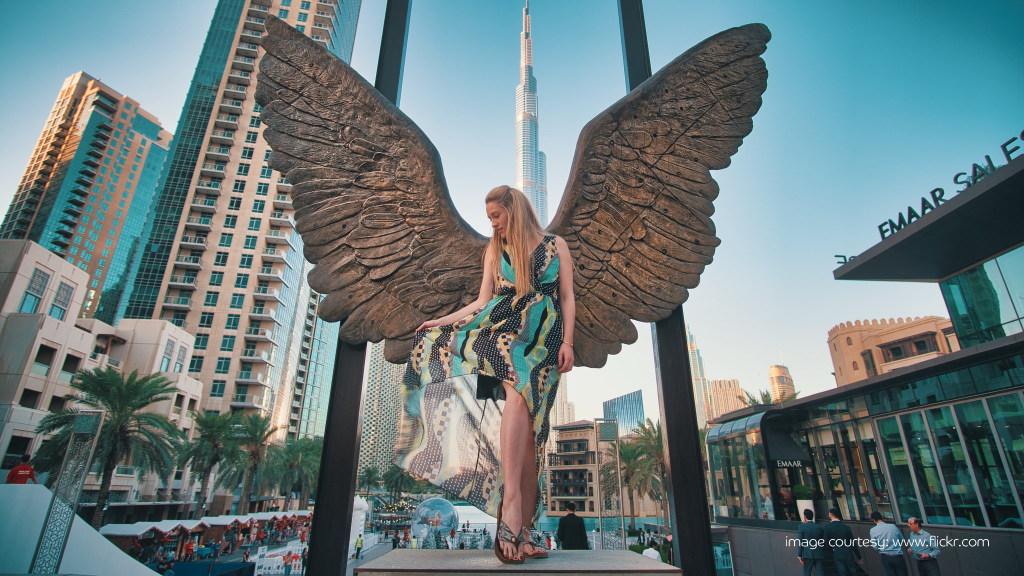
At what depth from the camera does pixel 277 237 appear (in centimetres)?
4338

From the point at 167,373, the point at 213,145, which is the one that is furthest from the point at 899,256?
the point at 213,145

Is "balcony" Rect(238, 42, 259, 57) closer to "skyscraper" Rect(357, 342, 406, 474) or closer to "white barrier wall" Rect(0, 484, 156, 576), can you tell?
"white barrier wall" Rect(0, 484, 156, 576)

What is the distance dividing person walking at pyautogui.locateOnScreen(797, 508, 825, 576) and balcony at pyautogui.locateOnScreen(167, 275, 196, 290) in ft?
153

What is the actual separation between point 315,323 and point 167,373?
3483 centimetres

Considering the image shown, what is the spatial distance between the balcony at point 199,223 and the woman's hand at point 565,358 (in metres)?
49.3

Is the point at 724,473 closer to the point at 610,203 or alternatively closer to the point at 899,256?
the point at 899,256

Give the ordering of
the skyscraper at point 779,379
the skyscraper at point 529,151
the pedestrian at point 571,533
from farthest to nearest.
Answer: the skyscraper at point 529,151, the skyscraper at point 779,379, the pedestrian at point 571,533

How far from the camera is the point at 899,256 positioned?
1342 cm

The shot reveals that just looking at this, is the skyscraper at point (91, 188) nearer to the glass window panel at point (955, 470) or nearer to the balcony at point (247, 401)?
the balcony at point (247, 401)

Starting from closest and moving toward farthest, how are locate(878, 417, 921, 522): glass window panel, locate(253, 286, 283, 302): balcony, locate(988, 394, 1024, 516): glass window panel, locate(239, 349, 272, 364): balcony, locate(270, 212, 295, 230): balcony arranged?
locate(988, 394, 1024, 516): glass window panel, locate(878, 417, 921, 522): glass window panel, locate(239, 349, 272, 364): balcony, locate(253, 286, 283, 302): balcony, locate(270, 212, 295, 230): balcony

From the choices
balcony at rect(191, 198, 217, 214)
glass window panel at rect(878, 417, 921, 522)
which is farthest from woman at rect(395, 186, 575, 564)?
balcony at rect(191, 198, 217, 214)

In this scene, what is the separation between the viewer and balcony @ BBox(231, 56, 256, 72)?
156ft

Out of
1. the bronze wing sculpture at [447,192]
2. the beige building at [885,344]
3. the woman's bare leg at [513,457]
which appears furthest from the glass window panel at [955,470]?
the beige building at [885,344]

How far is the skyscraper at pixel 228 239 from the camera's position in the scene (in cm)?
3981
